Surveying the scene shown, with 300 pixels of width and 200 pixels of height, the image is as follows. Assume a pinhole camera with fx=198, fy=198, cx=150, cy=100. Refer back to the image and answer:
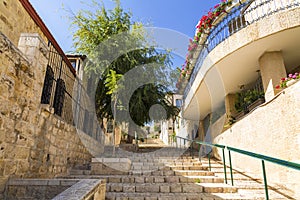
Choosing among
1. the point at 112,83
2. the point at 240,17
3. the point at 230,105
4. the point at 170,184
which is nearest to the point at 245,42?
the point at 240,17

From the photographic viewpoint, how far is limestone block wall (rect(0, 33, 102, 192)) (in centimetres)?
281

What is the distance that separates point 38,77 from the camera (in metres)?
3.77

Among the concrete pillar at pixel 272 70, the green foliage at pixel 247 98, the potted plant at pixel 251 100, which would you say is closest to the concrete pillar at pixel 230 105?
the green foliage at pixel 247 98

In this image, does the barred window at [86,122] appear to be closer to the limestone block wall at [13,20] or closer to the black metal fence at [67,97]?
the black metal fence at [67,97]

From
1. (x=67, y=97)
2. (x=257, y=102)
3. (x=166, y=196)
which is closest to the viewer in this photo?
(x=166, y=196)

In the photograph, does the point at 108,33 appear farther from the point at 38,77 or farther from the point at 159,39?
the point at 38,77

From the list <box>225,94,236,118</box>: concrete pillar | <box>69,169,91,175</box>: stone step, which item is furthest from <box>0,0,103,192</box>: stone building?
<box>225,94,236,118</box>: concrete pillar

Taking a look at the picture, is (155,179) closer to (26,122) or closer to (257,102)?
(26,122)

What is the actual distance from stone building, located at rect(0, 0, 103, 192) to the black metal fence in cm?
4

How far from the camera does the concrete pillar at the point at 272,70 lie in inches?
217

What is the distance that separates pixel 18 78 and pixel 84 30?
5114 mm

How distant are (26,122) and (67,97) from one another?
314 centimetres

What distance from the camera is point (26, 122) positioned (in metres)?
3.34

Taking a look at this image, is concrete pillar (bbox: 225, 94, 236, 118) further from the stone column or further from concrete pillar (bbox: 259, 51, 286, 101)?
the stone column
